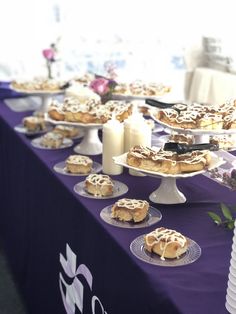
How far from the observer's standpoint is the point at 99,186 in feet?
3.69

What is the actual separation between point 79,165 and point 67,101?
403 mm

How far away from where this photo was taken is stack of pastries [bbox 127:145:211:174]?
1.03 metres

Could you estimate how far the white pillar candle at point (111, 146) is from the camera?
4.18 ft

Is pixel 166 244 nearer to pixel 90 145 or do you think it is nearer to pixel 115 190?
pixel 115 190

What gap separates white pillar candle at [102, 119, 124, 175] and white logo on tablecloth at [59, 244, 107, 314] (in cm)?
25

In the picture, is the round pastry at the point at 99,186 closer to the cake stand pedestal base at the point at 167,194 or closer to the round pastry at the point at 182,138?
the cake stand pedestal base at the point at 167,194

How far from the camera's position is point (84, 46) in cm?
373

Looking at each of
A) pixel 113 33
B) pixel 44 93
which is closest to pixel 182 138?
pixel 44 93

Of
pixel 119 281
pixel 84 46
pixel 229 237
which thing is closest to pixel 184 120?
pixel 229 237

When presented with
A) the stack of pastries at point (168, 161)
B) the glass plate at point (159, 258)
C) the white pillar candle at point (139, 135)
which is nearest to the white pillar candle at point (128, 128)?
the white pillar candle at point (139, 135)

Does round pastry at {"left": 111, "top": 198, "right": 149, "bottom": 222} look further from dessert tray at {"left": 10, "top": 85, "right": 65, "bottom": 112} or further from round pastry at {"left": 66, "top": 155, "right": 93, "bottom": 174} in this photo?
dessert tray at {"left": 10, "top": 85, "right": 65, "bottom": 112}

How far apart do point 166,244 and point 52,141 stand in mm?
792

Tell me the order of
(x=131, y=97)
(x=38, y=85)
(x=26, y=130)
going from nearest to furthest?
(x=26, y=130), (x=131, y=97), (x=38, y=85)

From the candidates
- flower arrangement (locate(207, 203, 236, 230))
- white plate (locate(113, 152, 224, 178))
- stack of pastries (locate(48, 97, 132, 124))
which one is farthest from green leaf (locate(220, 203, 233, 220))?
stack of pastries (locate(48, 97, 132, 124))
